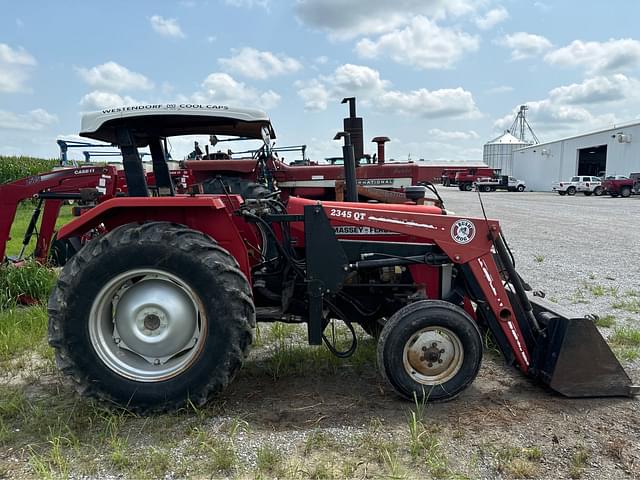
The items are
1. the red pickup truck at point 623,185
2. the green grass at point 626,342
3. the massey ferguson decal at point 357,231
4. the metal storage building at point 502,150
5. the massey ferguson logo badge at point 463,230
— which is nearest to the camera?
the massey ferguson logo badge at point 463,230

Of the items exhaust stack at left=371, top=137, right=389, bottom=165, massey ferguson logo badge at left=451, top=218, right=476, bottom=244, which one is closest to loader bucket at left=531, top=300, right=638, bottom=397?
massey ferguson logo badge at left=451, top=218, right=476, bottom=244

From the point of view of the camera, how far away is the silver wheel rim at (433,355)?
3094 mm

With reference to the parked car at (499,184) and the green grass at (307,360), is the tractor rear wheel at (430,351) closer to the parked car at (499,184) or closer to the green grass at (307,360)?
the green grass at (307,360)

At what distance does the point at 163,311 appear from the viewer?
9.86 ft

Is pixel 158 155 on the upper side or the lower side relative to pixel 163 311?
upper

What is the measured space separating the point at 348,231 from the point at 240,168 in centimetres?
629

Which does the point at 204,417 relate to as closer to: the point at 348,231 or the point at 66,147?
the point at 348,231

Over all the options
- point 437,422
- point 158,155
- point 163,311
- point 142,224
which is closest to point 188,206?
point 142,224

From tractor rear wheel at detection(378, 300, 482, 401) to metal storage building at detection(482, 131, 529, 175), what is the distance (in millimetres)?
62521

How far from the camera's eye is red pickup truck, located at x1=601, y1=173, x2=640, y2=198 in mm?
31516

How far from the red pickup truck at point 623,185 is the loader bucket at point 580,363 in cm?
3361

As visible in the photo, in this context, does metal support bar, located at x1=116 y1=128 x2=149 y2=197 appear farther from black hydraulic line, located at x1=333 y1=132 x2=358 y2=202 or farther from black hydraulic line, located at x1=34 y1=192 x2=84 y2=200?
black hydraulic line, located at x1=34 y1=192 x2=84 y2=200

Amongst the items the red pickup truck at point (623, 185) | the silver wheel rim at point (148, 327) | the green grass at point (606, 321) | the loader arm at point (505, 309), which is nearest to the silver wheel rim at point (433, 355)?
the loader arm at point (505, 309)

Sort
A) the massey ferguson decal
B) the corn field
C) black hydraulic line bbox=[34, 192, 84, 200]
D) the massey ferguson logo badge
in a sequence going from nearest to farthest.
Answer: the massey ferguson logo badge → the massey ferguson decal → black hydraulic line bbox=[34, 192, 84, 200] → the corn field
